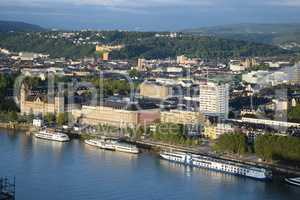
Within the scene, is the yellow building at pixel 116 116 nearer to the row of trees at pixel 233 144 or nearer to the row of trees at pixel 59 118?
the row of trees at pixel 59 118

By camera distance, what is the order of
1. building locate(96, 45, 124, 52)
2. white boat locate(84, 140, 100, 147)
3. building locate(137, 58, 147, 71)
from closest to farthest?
white boat locate(84, 140, 100, 147) < building locate(137, 58, 147, 71) < building locate(96, 45, 124, 52)

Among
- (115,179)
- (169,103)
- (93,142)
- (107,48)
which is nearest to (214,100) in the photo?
(169,103)

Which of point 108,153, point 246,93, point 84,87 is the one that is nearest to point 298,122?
point 108,153

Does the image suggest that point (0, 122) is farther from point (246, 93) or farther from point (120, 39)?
point (120, 39)

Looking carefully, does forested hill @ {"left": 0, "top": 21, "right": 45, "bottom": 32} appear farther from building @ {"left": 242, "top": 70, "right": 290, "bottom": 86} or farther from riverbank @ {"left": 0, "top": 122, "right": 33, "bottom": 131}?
riverbank @ {"left": 0, "top": 122, "right": 33, "bottom": 131}

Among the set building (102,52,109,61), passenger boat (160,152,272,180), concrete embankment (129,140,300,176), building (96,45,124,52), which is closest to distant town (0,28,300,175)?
concrete embankment (129,140,300,176)

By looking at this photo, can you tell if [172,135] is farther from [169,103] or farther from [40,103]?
[40,103]

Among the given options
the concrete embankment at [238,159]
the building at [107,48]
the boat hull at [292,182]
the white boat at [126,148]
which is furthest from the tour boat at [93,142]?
the building at [107,48]
